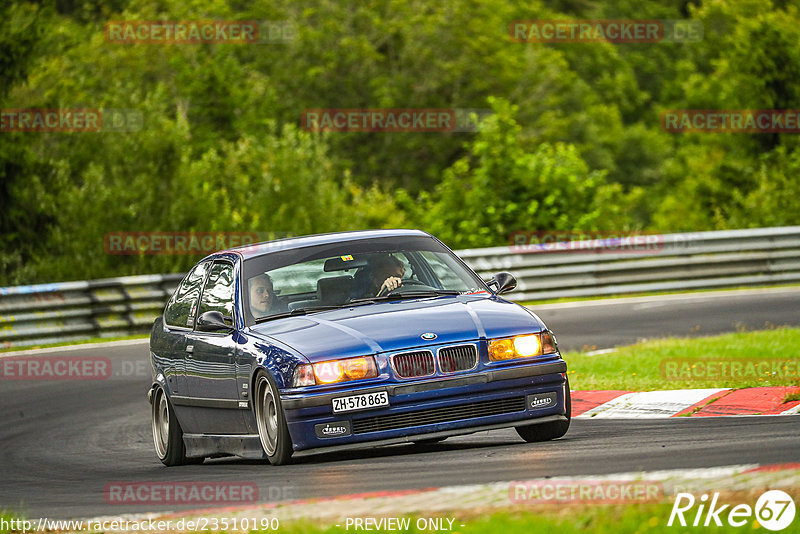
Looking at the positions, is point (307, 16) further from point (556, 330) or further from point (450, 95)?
point (556, 330)

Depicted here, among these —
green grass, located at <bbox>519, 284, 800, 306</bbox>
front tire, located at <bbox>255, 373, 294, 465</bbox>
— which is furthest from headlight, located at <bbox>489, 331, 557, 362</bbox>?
green grass, located at <bbox>519, 284, 800, 306</bbox>

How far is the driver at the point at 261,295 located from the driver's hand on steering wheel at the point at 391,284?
740 millimetres

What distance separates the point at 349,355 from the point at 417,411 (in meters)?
0.52

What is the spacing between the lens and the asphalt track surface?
23.2ft

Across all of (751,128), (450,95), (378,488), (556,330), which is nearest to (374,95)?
(450,95)

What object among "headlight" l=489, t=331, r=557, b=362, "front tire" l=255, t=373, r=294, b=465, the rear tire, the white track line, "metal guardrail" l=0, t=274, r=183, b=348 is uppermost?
"headlight" l=489, t=331, r=557, b=362

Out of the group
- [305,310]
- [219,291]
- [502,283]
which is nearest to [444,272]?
[502,283]

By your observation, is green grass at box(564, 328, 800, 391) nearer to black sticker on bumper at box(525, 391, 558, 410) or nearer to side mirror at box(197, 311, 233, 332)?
black sticker on bumper at box(525, 391, 558, 410)

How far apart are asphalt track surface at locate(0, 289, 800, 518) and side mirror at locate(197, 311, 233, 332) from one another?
3.04 ft

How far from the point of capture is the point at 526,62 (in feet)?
201

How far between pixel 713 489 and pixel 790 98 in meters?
33.7

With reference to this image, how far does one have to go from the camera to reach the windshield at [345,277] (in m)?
9.30

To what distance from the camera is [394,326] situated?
27.6 ft

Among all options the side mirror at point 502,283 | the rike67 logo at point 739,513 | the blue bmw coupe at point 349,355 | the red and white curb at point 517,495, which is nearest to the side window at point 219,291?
the blue bmw coupe at point 349,355
